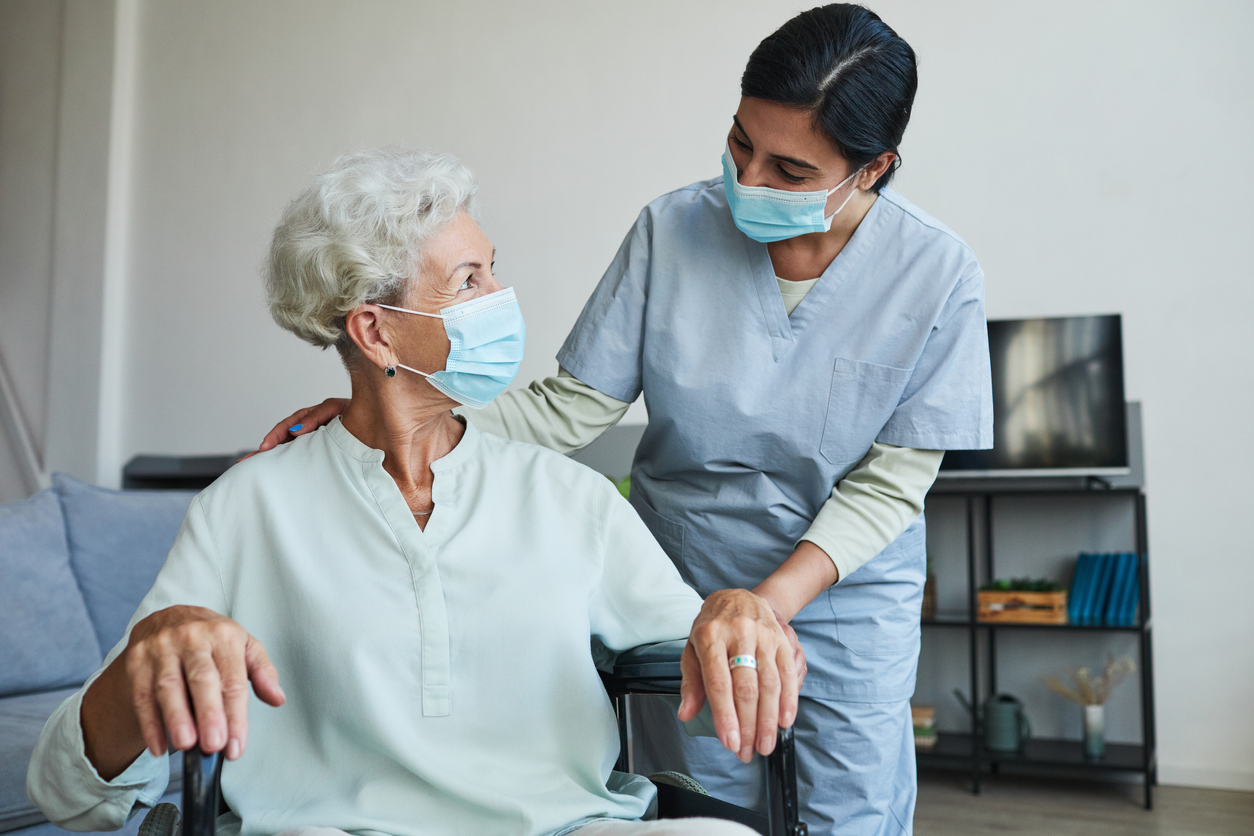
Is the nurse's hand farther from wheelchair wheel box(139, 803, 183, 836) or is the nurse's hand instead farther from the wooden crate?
the wooden crate

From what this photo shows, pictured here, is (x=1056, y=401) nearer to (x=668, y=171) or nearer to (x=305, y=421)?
(x=668, y=171)

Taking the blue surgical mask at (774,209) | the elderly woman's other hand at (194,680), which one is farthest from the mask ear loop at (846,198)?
the elderly woman's other hand at (194,680)

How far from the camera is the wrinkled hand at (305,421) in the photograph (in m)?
1.32

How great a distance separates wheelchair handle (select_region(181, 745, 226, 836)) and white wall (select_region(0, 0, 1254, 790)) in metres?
3.25

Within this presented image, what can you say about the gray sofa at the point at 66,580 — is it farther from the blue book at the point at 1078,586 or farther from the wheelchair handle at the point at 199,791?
the blue book at the point at 1078,586

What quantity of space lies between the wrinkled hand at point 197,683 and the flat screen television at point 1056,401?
9.45ft

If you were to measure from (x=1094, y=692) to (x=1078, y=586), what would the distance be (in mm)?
342

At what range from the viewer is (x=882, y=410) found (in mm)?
1390

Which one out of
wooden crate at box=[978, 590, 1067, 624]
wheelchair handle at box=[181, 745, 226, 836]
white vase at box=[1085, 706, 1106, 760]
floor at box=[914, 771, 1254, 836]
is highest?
wheelchair handle at box=[181, 745, 226, 836]

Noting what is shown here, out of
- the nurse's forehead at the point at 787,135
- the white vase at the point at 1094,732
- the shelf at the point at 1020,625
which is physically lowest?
the white vase at the point at 1094,732

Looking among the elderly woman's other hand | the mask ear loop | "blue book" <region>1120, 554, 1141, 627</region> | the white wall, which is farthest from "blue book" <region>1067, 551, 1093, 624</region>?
the elderly woman's other hand

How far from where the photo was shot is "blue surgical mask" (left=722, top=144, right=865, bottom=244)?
1342 mm

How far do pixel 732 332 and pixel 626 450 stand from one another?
98.9 inches

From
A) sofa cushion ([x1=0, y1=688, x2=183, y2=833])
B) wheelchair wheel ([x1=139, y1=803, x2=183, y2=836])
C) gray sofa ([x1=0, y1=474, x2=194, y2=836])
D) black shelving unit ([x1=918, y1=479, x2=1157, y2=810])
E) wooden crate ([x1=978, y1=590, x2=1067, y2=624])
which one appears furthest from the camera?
wooden crate ([x1=978, y1=590, x2=1067, y2=624])
